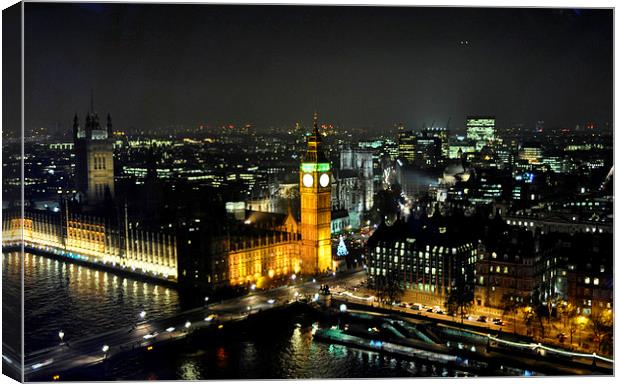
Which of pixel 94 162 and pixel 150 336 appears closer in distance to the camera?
pixel 150 336

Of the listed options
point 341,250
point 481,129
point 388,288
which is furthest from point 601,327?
point 341,250

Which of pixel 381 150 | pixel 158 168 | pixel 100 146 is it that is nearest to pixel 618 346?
pixel 381 150

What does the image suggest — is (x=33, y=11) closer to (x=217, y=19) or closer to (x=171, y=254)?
(x=217, y=19)

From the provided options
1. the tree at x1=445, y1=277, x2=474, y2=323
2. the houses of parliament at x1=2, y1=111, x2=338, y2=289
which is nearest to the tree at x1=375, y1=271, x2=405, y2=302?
the tree at x1=445, y1=277, x2=474, y2=323

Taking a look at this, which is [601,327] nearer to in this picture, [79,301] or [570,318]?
[570,318]

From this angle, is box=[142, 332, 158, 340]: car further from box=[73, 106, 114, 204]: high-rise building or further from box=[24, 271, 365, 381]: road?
box=[73, 106, 114, 204]: high-rise building
